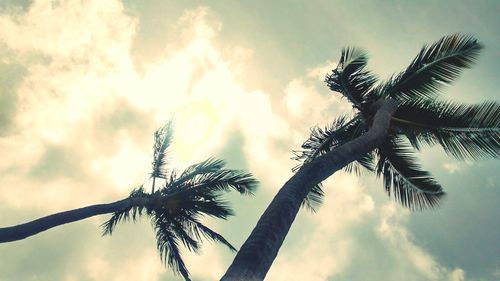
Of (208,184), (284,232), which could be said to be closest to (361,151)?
(284,232)

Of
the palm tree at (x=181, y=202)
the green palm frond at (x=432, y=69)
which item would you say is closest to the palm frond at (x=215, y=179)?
the palm tree at (x=181, y=202)

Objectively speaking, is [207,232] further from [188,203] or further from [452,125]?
[452,125]

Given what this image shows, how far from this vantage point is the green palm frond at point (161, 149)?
10648 millimetres

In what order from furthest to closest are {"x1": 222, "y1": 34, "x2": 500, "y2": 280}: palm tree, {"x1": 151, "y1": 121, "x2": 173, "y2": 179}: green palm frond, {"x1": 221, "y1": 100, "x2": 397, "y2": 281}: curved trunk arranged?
{"x1": 151, "y1": 121, "x2": 173, "y2": 179}: green palm frond < {"x1": 222, "y1": 34, "x2": 500, "y2": 280}: palm tree < {"x1": 221, "y1": 100, "x2": 397, "y2": 281}: curved trunk

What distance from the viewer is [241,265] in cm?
339

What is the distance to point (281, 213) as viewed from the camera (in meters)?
4.23

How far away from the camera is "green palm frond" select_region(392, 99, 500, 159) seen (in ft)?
22.9

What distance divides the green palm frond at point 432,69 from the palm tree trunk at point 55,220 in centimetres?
725

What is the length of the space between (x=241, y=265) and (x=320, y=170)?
2.31 m

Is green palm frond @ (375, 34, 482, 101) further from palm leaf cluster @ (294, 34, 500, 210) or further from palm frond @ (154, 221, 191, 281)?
palm frond @ (154, 221, 191, 281)

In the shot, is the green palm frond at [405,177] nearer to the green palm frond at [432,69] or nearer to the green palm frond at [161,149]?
the green palm frond at [432,69]

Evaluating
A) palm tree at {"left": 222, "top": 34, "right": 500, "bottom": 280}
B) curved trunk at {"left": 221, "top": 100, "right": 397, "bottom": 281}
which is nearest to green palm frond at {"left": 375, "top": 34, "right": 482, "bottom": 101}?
palm tree at {"left": 222, "top": 34, "right": 500, "bottom": 280}

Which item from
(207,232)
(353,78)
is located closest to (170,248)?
(207,232)

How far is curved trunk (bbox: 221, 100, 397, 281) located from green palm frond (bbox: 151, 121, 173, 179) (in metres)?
6.40
